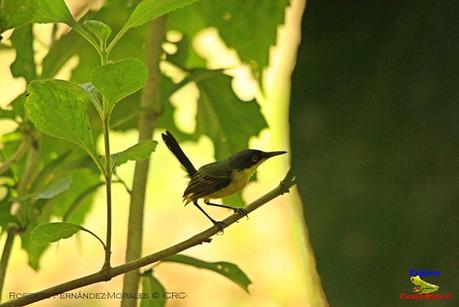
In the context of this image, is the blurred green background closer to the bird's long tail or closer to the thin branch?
the thin branch

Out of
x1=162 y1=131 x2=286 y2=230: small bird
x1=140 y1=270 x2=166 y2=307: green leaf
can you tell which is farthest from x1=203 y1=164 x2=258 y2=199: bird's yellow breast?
x1=140 y1=270 x2=166 y2=307: green leaf

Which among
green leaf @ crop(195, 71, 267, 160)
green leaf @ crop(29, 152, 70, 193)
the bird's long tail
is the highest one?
green leaf @ crop(195, 71, 267, 160)

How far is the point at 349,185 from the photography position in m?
0.23

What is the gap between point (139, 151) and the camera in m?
0.32

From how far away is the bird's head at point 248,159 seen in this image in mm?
397

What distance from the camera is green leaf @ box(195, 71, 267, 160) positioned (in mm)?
527

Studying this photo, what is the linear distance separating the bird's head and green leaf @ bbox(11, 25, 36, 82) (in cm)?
16

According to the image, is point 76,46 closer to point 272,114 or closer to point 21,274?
point 272,114

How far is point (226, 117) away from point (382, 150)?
12.6 inches

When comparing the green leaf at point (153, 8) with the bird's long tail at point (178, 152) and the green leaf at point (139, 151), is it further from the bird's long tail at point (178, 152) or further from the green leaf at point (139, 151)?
the bird's long tail at point (178, 152)

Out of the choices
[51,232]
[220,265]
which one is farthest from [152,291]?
[51,232]

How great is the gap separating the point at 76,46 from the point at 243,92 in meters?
0.17

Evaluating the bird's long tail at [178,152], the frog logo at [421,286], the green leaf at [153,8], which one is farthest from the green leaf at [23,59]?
the frog logo at [421,286]

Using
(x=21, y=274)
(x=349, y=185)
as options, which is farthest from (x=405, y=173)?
(x=21, y=274)
